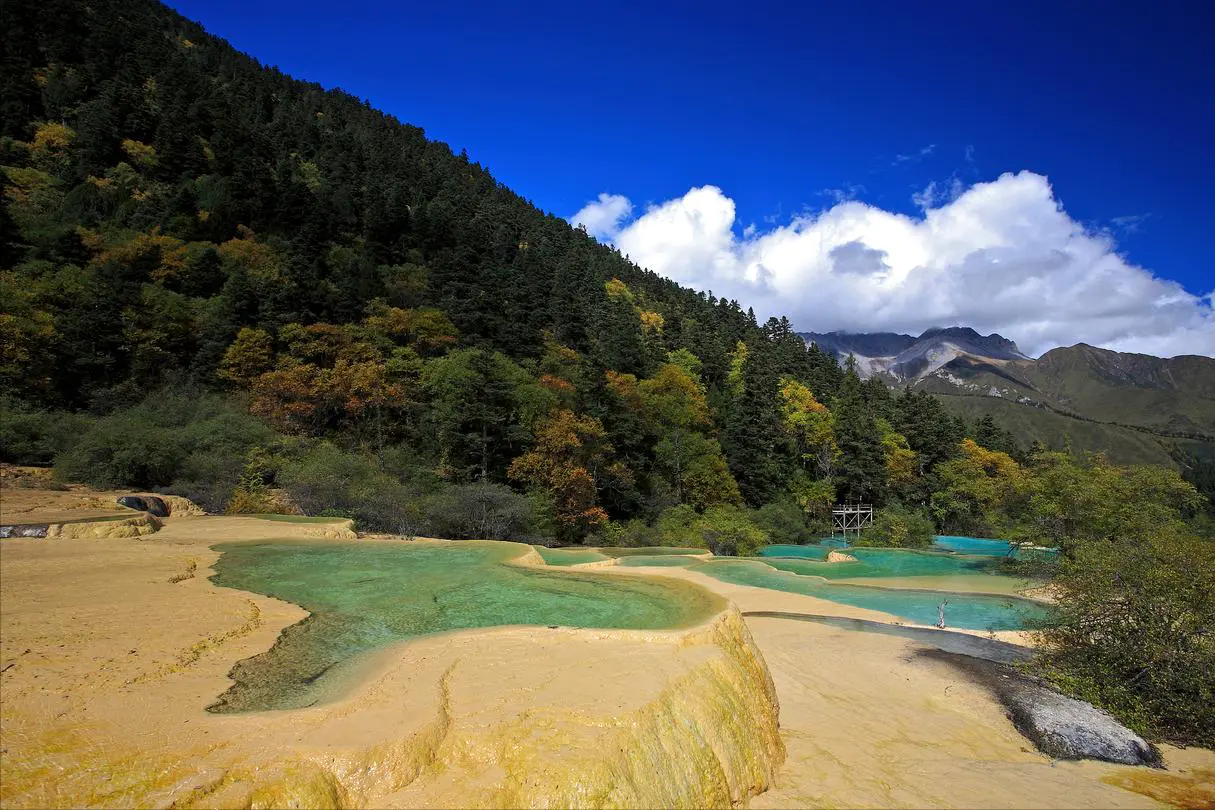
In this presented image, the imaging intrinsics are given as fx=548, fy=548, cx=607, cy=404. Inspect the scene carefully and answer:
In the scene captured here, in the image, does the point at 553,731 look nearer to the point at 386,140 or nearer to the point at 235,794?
the point at 235,794

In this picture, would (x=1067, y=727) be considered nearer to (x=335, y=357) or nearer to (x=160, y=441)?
(x=160, y=441)

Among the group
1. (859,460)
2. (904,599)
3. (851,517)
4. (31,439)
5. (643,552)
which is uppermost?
(31,439)

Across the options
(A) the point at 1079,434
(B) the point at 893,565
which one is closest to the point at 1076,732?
(B) the point at 893,565

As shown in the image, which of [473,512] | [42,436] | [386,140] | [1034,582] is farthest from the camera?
[386,140]

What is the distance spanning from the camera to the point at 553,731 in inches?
186

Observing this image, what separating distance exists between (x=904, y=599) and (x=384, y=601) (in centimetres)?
1549

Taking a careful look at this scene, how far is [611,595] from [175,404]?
873 inches

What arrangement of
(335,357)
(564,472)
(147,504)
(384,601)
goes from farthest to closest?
(335,357) → (564,472) → (147,504) → (384,601)

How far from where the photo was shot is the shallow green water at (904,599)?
1504 centimetres

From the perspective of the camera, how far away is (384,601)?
9.98 m

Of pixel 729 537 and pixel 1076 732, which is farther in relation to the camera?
pixel 729 537

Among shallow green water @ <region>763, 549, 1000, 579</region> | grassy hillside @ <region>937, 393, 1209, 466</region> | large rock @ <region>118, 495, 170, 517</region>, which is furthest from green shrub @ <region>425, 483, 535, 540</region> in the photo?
grassy hillside @ <region>937, 393, 1209, 466</region>

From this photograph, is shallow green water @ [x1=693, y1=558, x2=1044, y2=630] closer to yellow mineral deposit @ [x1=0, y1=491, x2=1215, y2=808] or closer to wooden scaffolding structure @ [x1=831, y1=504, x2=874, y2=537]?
yellow mineral deposit @ [x1=0, y1=491, x2=1215, y2=808]

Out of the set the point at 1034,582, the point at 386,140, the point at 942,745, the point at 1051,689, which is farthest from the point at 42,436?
the point at 386,140
